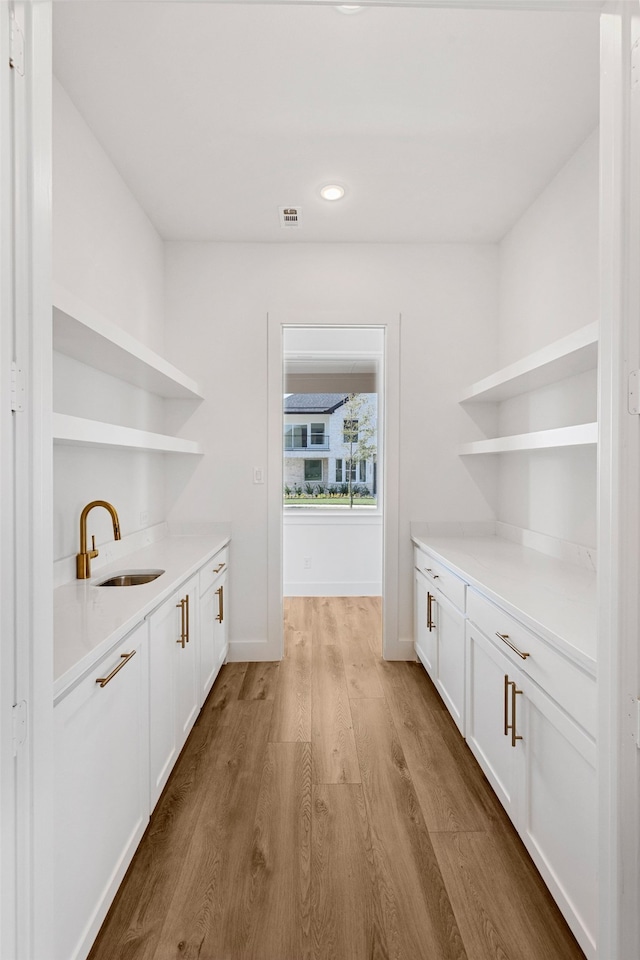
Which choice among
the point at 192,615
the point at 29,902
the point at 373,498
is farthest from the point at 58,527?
the point at 373,498

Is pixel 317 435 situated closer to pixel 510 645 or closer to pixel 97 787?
pixel 510 645

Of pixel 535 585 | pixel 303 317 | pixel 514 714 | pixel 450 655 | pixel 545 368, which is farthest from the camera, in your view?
pixel 303 317

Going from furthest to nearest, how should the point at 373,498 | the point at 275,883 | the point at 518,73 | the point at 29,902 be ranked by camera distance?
Answer: the point at 373,498
the point at 518,73
the point at 275,883
the point at 29,902

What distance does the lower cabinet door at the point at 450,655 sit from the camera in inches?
89.4

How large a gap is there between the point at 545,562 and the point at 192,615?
1.69 metres

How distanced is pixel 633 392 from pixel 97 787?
1.53 m

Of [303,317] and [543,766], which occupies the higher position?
[303,317]

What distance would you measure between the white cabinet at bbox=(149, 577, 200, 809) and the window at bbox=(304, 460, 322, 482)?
3183 millimetres

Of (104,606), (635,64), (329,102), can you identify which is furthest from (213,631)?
(635,64)

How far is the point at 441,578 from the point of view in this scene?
263 centimetres

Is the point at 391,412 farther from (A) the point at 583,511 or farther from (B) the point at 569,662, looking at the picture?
(B) the point at 569,662

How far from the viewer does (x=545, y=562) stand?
2.41 meters

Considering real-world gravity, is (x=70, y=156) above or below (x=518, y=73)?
below

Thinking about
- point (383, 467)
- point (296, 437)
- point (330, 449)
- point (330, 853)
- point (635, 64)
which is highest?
point (635, 64)
